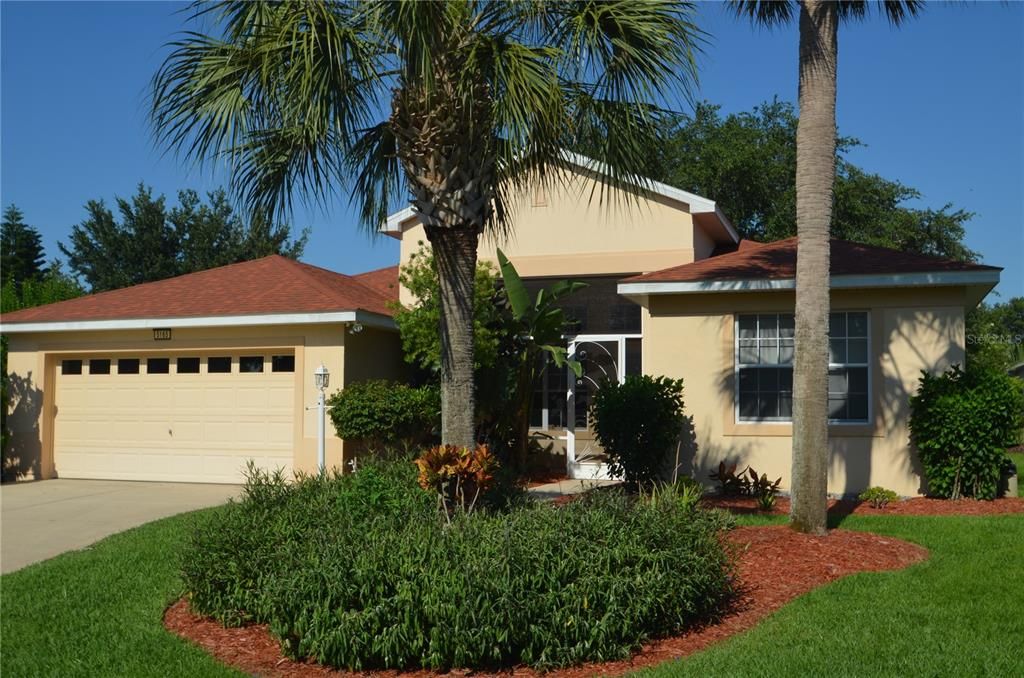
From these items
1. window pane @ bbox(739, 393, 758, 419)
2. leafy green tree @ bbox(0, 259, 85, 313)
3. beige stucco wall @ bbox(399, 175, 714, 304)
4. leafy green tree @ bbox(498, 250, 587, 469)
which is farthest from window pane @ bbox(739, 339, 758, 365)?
leafy green tree @ bbox(0, 259, 85, 313)

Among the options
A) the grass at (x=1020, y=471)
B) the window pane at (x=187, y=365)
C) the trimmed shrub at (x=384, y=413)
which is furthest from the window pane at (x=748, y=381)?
the window pane at (x=187, y=365)

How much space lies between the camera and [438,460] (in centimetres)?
795

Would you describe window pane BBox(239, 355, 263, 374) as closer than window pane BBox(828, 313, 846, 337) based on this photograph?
No

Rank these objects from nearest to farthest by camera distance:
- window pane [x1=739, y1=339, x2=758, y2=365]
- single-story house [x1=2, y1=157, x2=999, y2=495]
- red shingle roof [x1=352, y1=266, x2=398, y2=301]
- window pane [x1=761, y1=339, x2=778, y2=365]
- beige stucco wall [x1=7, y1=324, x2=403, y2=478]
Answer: single-story house [x1=2, y1=157, x2=999, y2=495]
window pane [x1=761, y1=339, x2=778, y2=365]
window pane [x1=739, y1=339, x2=758, y2=365]
beige stucco wall [x1=7, y1=324, x2=403, y2=478]
red shingle roof [x1=352, y1=266, x2=398, y2=301]

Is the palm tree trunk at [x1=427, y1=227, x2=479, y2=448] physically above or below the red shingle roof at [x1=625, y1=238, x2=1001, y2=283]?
below

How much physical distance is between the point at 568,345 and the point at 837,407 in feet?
17.7

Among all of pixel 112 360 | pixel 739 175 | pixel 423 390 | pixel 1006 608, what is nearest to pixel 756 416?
pixel 423 390

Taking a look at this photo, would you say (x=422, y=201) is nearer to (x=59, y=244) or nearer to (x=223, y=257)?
(x=223, y=257)

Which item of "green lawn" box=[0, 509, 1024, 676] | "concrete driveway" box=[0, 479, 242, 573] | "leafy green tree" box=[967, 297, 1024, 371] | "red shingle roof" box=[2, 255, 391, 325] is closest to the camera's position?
"green lawn" box=[0, 509, 1024, 676]

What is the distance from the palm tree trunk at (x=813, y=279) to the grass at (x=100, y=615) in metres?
6.19

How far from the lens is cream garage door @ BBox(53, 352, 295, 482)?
15.9 metres

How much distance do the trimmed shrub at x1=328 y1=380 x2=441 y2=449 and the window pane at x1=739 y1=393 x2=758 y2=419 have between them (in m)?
4.85

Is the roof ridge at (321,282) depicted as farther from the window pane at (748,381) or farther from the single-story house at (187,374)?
the window pane at (748,381)

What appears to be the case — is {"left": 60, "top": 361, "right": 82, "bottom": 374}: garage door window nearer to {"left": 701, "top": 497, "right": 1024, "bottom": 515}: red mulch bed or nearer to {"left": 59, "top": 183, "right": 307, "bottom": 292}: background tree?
{"left": 701, "top": 497, "right": 1024, "bottom": 515}: red mulch bed
